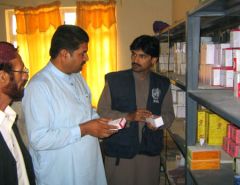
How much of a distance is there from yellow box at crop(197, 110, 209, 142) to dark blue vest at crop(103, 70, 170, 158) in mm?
586

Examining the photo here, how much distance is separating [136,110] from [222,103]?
3.51 ft

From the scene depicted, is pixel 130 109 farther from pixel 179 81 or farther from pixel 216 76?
pixel 216 76

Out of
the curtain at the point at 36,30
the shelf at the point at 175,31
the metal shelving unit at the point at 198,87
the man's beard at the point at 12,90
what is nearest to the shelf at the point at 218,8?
the metal shelving unit at the point at 198,87

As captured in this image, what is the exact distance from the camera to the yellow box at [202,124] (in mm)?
1658

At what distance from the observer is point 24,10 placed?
4.53 m

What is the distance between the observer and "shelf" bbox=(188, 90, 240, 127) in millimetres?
931

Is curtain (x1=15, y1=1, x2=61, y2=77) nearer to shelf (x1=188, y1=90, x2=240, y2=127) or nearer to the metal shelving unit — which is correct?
the metal shelving unit

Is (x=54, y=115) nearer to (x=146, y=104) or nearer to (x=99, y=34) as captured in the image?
(x=146, y=104)

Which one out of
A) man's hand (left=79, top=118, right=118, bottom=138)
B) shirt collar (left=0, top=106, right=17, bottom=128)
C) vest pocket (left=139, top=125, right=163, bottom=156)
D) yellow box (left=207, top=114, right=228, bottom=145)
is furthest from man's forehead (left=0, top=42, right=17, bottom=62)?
vest pocket (left=139, top=125, right=163, bottom=156)

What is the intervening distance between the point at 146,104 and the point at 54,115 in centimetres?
86

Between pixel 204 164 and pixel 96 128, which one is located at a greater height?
pixel 96 128

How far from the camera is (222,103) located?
114 centimetres

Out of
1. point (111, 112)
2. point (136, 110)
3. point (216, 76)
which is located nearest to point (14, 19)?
point (111, 112)

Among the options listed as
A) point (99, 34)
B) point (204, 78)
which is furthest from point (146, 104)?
point (99, 34)
